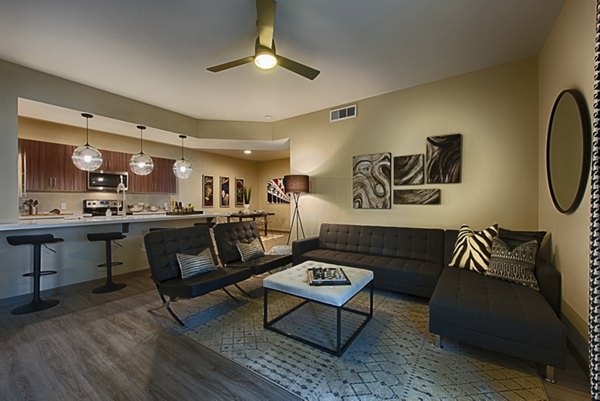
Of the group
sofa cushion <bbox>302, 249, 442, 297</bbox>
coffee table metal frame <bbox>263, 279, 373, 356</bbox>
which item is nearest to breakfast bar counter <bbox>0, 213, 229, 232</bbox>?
sofa cushion <bbox>302, 249, 442, 297</bbox>

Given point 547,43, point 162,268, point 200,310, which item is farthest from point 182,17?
point 547,43

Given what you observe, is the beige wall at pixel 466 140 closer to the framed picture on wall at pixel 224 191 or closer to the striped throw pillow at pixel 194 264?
the striped throw pillow at pixel 194 264

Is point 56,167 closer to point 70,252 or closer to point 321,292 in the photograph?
point 70,252

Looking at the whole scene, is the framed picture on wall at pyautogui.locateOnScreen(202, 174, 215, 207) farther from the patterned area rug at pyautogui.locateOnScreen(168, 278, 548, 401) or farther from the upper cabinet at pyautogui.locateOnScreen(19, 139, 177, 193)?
the patterned area rug at pyautogui.locateOnScreen(168, 278, 548, 401)

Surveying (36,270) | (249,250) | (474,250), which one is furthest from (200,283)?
(474,250)

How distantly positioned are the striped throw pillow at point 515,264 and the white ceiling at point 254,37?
2190 mm

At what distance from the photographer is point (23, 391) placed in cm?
167

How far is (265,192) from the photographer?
9.30m

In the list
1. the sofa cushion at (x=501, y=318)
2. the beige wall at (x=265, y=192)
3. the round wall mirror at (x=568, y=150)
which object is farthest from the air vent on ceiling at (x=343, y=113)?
the beige wall at (x=265, y=192)

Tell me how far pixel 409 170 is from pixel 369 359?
2736 mm

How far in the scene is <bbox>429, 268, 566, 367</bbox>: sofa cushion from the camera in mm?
1663

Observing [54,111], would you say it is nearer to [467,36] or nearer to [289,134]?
[289,134]

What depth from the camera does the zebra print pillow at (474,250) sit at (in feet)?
8.78

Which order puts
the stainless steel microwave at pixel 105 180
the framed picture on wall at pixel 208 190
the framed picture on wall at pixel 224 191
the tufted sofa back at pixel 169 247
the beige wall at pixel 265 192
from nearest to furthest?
1. the tufted sofa back at pixel 169 247
2. the stainless steel microwave at pixel 105 180
3. the framed picture on wall at pixel 208 190
4. the framed picture on wall at pixel 224 191
5. the beige wall at pixel 265 192
